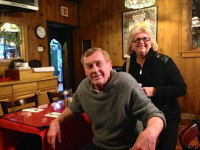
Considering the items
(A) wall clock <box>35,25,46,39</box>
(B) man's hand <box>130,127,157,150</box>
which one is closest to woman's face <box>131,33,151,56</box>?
(B) man's hand <box>130,127,157,150</box>

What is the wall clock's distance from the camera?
4098 mm

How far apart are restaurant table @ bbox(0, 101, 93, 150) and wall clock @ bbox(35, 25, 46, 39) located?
261 centimetres

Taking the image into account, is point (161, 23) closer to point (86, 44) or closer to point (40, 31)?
point (86, 44)

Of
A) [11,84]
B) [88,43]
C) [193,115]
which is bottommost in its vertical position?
[193,115]

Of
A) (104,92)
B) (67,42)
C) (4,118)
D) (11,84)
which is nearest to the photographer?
(104,92)

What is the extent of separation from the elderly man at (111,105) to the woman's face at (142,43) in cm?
36

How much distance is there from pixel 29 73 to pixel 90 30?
214 cm

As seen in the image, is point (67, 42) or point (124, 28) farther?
point (67, 42)

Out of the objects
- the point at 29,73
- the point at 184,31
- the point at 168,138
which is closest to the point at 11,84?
the point at 29,73

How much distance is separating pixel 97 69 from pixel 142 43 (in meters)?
0.50

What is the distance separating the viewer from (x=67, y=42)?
5.30 m

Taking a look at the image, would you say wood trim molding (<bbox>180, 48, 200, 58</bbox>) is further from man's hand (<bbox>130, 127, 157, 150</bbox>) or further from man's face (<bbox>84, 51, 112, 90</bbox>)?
man's hand (<bbox>130, 127, 157, 150</bbox>)

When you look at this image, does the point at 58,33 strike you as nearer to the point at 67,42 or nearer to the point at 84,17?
the point at 67,42

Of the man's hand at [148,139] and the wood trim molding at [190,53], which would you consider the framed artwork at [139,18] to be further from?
the man's hand at [148,139]
